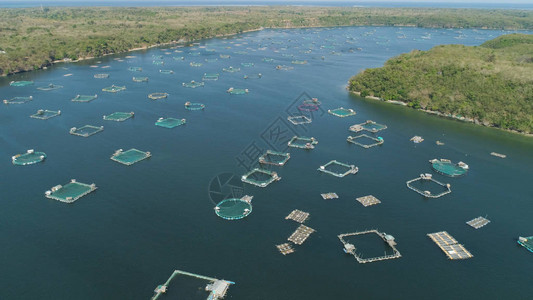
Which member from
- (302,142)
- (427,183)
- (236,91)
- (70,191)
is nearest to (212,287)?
(70,191)

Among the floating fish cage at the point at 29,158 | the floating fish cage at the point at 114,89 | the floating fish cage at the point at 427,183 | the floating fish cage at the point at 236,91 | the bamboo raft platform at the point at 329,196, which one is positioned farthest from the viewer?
the floating fish cage at the point at 236,91

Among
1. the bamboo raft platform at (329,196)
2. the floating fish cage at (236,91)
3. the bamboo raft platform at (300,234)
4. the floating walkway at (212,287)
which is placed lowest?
the floating walkway at (212,287)

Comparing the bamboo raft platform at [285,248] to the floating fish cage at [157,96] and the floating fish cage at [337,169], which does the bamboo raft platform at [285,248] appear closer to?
the floating fish cage at [337,169]

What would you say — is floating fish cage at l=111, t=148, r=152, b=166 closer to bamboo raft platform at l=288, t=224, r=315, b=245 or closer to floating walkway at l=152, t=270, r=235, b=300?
floating walkway at l=152, t=270, r=235, b=300

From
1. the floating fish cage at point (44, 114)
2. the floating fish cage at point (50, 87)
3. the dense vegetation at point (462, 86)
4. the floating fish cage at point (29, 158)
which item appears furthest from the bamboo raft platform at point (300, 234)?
the floating fish cage at point (50, 87)

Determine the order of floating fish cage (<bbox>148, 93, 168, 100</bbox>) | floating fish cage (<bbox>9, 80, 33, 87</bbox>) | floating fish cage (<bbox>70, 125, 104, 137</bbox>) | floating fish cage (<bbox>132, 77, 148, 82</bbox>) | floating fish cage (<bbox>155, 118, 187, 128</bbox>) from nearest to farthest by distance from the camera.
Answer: floating fish cage (<bbox>70, 125, 104, 137</bbox>) → floating fish cage (<bbox>155, 118, 187, 128</bbox>) → floating fish cage (<bbox>148, 93, 168, 100</bbox>) → floating fish cage (<bbox>9, 80, 33, 87</bbox>) → floating fish cage (<bbox>132, 77, 148, 82</bbox>)

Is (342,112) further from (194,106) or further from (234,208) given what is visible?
(234,208)

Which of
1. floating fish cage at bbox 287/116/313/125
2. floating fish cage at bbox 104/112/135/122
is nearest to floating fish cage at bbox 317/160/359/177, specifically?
floating fish cage at bbox 287/116/313/125
